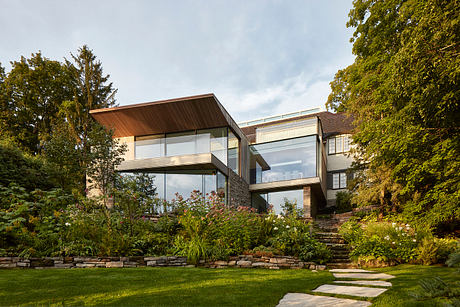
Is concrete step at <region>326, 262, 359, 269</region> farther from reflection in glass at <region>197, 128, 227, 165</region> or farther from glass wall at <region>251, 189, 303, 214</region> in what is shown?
glass wall at <region>251, 189, 303, 214</region>

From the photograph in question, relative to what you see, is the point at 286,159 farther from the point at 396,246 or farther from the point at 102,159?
the point at 102,159

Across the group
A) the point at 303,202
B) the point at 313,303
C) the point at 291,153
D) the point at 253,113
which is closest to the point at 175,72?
the point at 291,153

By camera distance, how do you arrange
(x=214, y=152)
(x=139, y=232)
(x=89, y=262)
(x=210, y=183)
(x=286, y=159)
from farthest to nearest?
(x=286, y=159)
(x=214, y=152)
(x=210, y=183)
(x=139, y=232)
(x=89, y=262)

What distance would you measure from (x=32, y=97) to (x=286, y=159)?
61.0 ft

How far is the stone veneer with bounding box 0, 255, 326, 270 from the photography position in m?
6.72

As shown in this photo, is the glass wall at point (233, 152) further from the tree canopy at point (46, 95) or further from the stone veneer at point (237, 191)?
the tree canopy at point (46, 95)

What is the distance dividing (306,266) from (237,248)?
6.05ft

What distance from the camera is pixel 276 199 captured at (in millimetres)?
17234

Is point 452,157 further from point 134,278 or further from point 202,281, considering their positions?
point 134,278

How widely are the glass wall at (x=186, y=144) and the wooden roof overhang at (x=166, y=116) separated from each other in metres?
0.31

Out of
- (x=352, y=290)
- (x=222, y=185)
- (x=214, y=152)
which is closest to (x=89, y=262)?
(x=352, y=290)

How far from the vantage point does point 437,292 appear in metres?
2.80

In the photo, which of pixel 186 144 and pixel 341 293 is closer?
pixel 341 293

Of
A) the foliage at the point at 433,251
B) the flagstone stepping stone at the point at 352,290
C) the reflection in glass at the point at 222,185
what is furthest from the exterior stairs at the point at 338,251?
the reflection in glass at the point at 222,185
